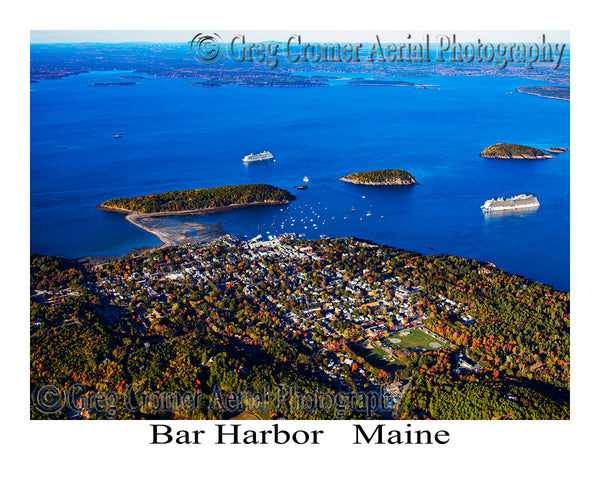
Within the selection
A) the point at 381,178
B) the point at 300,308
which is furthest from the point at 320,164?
→ the point at 300,308

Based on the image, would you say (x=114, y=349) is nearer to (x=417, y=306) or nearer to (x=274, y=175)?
(x=417, y=306)

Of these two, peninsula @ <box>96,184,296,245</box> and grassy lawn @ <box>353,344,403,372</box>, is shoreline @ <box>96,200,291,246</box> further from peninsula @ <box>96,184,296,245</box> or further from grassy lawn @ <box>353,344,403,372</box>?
grassy lawn @ <box>353,344,403,372</box>

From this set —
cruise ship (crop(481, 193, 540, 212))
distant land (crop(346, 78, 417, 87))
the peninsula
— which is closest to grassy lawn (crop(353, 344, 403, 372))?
the peninsula

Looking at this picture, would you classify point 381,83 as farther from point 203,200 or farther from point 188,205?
point 188,205

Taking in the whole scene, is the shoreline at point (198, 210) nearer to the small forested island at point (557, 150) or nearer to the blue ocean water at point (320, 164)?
the blue ocean water at point (320, 164)

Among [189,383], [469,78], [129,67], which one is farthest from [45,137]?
[469,78]
